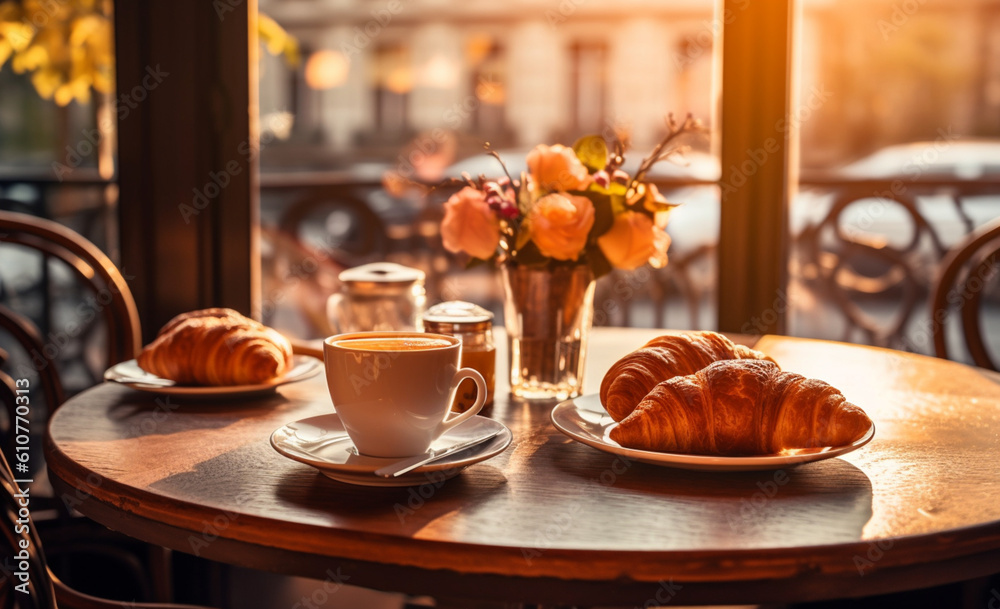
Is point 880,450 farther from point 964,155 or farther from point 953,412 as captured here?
point 964,155

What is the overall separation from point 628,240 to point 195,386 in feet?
Result: 1.86

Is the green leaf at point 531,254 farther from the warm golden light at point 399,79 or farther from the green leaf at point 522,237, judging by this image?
the warm golden light at point 399,79

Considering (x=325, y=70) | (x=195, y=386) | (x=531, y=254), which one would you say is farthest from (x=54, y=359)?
(x=325, y=70)

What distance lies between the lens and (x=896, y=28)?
16469 millimetres

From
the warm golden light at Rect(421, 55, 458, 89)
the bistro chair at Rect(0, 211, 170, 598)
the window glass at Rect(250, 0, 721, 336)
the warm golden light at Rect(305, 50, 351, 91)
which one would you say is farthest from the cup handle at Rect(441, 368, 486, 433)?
the warm golden light at Rect(305, 50, 351, 91)

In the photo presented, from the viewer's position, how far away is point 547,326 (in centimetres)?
115

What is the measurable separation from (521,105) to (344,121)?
355cm

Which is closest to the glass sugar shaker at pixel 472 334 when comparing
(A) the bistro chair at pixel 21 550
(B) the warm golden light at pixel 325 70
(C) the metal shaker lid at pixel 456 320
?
(C) the metal shaker lid at pixel 456 320

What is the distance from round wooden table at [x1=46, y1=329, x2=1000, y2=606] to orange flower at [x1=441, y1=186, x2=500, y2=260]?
0.25m

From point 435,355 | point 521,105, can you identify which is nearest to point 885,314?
point 435,355

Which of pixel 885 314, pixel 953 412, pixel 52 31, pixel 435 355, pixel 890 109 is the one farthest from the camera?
pixel 890 109

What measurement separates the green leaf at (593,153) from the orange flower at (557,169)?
0.14 ft

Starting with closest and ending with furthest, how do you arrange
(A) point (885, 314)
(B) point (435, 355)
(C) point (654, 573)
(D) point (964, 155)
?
(C) point (654, 573)
(B) point (435, 355)
(A) point (885, 314)
(D) point (964, 155)

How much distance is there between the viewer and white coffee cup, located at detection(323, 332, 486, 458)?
30.8 inches
